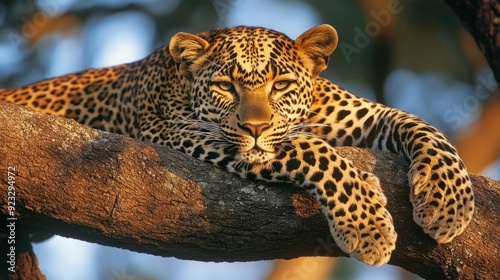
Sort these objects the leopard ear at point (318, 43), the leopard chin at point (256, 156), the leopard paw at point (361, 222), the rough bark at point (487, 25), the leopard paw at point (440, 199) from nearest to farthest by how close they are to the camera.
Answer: the leopard paw at point (361, 222)
the leopard paw at point (440, 199)
the leopard chin at point (256, 156)
the leopard ear at point (318, 43)
the rough bark at point (487, 25)

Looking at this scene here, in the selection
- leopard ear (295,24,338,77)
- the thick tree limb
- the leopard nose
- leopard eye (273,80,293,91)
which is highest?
leopard ear (295,24,338,77)

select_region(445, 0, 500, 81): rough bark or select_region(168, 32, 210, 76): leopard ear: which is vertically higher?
select_region(445, 0, 500, 81): rough bark

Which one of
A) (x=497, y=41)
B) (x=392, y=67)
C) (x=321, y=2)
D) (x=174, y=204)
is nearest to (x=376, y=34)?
(x=392, y=67)

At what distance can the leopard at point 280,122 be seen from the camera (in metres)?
5.94

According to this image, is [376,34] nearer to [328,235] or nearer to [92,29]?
[92,29]

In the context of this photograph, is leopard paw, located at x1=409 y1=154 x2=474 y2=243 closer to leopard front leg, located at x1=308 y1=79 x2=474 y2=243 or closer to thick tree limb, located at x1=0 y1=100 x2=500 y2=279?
leopard front leg, located at x1=308 y1=79 x2=474 y2=243

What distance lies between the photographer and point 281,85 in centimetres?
690

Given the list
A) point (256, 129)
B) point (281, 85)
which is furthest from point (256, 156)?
point (281, 85)

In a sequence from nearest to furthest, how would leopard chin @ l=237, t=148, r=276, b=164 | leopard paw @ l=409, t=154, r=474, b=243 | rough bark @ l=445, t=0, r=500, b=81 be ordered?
1. leopard paw @ l=409, t=154, r=474, b=243
2. leopard chin @ l=237, t=148, r=276, b=164
3. rough bark @ l=445, t=0, r=500, b=81

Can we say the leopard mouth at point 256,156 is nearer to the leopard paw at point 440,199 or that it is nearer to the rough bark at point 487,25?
the leopard paw at point 440,199

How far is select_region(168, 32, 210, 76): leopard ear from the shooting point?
7242mm

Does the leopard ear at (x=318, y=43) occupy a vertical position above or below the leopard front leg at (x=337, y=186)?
above

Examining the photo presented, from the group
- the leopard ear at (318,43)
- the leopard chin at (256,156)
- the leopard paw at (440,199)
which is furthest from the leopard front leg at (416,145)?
the leopard chin at (256,156)

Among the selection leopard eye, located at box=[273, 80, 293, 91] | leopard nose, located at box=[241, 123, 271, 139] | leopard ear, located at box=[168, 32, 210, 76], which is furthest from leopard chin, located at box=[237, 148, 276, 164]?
leopard ear, located at box=[168, 32, 210, 76]
